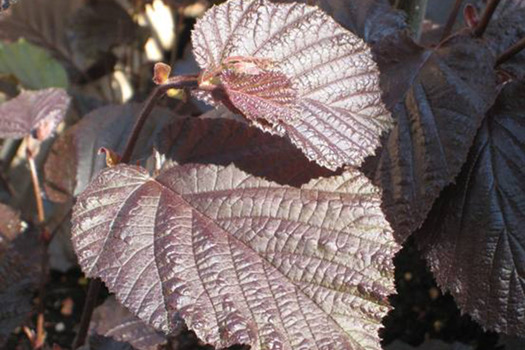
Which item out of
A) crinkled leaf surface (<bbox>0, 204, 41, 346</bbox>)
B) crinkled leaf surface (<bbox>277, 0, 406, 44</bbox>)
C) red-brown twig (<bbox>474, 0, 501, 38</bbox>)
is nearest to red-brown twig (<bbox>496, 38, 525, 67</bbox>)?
red-brown twig (<bbox>474, 0, 501, 38</bbox>)

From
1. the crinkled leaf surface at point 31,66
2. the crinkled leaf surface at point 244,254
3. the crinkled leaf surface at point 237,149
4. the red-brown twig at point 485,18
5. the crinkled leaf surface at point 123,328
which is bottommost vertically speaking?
the crinkled leaf surface at point 123,328

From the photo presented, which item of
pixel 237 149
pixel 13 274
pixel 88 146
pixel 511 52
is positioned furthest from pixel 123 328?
pixel 511 52

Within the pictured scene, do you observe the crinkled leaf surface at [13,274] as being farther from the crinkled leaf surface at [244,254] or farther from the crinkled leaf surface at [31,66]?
the crinkled leaf surface at [31,66]

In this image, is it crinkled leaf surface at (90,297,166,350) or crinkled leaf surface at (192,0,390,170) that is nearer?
crinkled leaf surface at (192,0,390,170)

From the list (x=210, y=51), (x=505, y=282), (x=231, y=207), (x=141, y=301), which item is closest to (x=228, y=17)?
(x=210, y=51)

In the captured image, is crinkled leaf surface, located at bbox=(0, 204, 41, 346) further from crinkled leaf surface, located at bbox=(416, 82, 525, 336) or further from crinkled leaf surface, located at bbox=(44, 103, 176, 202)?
crinkled leaf surface, located at bbox=(416, 82, 525, 336)

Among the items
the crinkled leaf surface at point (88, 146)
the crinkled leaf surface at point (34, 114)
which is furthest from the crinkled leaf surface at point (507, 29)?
the crinkled leaf surface at point (34, 114)
